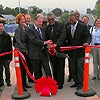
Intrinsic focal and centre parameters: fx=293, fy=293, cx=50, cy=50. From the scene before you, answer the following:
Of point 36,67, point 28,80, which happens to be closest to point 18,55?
point 36,67

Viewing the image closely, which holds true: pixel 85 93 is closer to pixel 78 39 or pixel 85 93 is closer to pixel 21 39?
pixel 78 39

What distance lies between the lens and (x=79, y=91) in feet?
22.3

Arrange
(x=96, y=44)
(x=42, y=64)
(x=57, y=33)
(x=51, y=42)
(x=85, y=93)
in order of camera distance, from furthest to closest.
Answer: (x=96, y=44)
(x=42, y=64)
(x=57, y=33)
(x=51, y=42)
(x=85, y=93)

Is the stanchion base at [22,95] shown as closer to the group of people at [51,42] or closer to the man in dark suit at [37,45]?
the group of people at [51,42]

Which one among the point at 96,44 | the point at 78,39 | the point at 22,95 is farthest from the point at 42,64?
the point at 96,44

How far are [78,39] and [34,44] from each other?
108cm

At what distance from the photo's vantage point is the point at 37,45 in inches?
270

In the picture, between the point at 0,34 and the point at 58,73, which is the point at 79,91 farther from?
the point at 0,34

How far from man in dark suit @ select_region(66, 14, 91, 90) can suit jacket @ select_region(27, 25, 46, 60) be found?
28.6 inches

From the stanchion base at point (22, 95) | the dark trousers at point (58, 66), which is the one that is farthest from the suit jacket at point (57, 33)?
the stanchion base at point (22, 95)

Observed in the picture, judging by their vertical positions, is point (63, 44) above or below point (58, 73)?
above

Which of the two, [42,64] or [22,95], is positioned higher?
[42,64]

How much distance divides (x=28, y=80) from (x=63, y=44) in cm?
165

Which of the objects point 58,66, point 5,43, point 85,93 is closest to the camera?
point 85,93
